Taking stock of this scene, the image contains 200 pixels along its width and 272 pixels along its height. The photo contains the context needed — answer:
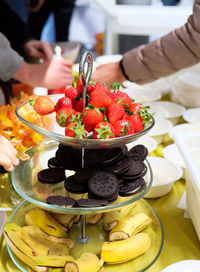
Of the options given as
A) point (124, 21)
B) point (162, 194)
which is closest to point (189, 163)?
point (162, 194)

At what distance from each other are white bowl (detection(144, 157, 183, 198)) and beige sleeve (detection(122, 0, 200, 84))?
17.0 inches

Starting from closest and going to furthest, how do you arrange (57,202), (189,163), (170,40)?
1. (57,202)
2. (189,163)
3. (170,40)

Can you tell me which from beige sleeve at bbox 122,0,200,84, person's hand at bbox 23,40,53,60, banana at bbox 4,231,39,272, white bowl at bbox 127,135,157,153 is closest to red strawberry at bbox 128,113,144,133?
banana at bbox 4,231,39,272

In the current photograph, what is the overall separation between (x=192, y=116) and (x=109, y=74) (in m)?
0.40

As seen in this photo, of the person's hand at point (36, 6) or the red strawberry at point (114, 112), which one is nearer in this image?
the red strawberry at point (114, 112)

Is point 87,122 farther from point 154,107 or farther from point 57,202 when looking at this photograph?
point 154,107

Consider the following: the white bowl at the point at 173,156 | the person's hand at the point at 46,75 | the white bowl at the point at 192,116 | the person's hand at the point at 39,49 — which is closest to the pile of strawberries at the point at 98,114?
the white bowl at the point at 173,156

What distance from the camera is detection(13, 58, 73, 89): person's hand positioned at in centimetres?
154

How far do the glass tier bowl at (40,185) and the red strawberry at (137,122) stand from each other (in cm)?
12

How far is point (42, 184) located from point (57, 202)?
4.6 inches

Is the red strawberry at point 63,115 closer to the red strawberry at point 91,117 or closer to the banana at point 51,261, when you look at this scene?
the red strawberry at point 91,117

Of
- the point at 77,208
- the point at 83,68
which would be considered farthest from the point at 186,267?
the point at 83,68

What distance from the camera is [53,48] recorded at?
1915 mm

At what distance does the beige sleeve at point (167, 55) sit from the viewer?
1.16 metres
